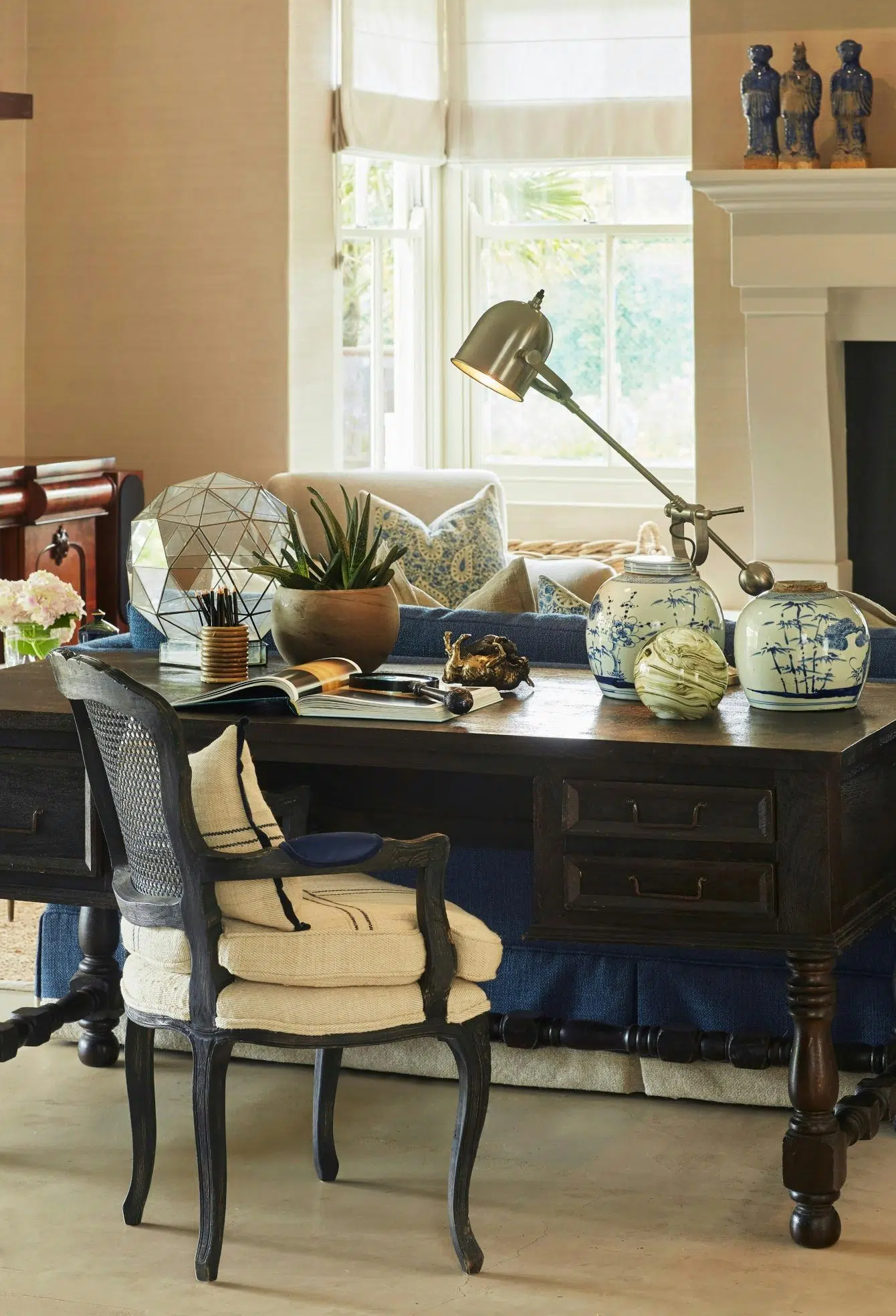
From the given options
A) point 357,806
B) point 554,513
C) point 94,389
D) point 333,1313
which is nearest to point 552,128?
point 554,513

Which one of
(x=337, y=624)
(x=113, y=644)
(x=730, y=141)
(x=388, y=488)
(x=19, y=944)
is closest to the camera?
(x=337, y=624)

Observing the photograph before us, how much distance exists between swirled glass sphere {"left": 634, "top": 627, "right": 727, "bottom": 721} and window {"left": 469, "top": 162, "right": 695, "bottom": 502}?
492cm

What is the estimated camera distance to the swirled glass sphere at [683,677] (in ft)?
8.35

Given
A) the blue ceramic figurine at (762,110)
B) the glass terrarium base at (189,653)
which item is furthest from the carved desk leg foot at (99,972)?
the blue ceramic figurine at (762,110)

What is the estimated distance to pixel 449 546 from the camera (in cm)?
577

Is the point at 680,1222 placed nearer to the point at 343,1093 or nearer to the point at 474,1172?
the point at 474,1172

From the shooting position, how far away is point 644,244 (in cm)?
741

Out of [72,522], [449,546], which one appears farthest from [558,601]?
[72,522]

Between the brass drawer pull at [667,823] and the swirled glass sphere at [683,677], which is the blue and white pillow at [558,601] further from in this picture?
the brass drawer pull at [667,823]

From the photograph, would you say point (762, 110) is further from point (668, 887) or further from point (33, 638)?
point (668, 887)

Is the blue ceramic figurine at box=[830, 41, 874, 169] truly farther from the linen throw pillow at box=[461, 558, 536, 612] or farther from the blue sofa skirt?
the blue sofa skirt

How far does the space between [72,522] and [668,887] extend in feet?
14.7

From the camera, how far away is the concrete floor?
7.66 feet

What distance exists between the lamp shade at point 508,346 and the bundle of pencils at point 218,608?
57 centimetres
